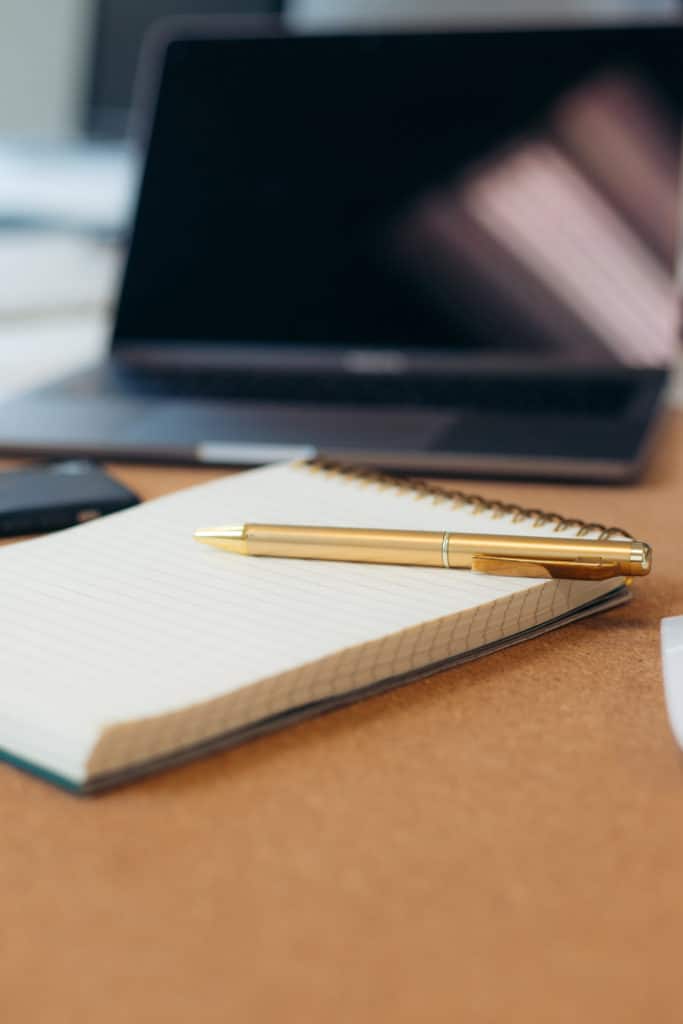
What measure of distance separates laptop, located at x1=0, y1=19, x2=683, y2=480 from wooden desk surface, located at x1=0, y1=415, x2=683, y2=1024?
0.45m

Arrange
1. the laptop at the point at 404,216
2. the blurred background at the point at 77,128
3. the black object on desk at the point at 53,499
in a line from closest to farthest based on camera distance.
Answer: the black object on desk at the point at 53,499, the laptop at the point at 404,216, the blurred background at the point at 77,128

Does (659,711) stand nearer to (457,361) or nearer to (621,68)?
(457,361)

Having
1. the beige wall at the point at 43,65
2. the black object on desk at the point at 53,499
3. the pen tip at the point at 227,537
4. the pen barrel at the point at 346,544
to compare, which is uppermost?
the beige wall at the point at 43,65

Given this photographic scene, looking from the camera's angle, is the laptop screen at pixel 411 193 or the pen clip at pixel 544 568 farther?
the laptop screen at pixel 411 193

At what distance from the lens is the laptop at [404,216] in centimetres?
81

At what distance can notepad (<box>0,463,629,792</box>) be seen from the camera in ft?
1.07

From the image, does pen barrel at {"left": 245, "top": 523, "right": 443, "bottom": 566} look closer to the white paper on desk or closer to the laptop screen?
the white paper on desk

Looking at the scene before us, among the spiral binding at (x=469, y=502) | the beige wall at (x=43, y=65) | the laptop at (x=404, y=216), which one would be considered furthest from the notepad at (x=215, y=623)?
the beige wall at (x=43, y=65)

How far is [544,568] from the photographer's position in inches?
16.1

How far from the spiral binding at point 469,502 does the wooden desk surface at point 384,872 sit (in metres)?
0.07

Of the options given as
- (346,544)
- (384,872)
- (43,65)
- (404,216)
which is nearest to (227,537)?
(346,544)

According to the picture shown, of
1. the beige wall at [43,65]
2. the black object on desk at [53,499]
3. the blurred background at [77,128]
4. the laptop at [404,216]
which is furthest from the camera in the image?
the beige wall at [43,65]

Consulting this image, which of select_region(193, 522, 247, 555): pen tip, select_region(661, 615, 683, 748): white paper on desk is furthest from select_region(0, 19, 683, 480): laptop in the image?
select_region(661, 615, 683, 748): white paper on desk

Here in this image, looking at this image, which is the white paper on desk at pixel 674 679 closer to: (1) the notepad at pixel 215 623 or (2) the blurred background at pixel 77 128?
(1) the notepad at pixel 215 623
